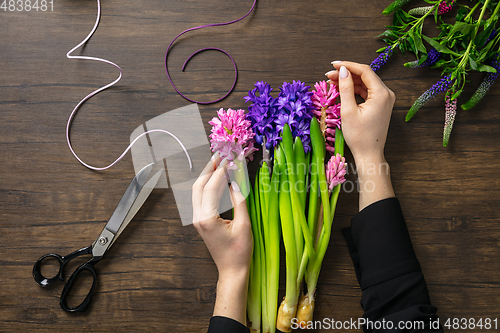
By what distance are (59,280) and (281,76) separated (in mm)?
929

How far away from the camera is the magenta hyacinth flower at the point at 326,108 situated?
0.87 metres

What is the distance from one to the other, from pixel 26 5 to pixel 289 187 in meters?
1.02

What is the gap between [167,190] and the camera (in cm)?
94

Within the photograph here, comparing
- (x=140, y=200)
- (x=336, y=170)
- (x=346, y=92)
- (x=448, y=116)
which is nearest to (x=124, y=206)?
(x=140, y=200)

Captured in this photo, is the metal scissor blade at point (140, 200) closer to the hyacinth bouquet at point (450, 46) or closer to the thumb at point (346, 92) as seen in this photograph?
the thumb at point (346, 92)

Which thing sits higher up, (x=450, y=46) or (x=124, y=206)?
(x=450, y=46)

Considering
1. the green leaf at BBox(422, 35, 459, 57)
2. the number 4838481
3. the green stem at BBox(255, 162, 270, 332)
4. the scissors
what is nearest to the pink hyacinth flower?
the green leaf at BBox(422, 35, 459, 57)

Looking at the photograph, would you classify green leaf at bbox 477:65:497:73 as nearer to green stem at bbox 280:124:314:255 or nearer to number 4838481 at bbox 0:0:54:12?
green stem at bbox 280:124:314:255

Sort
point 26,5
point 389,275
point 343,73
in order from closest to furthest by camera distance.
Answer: point 389,275
point 343,73
point 26,5

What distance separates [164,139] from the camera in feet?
3.09

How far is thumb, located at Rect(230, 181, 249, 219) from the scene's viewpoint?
85cm

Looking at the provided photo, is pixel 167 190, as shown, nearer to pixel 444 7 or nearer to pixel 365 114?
pixel 365 114

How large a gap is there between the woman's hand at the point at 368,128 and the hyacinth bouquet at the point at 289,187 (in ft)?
0.12

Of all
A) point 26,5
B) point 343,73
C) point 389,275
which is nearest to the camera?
point 389,275
